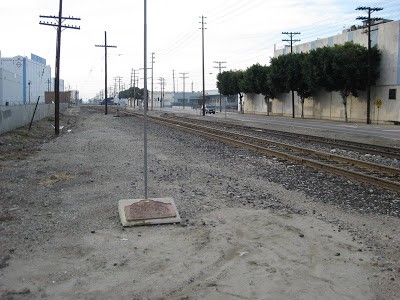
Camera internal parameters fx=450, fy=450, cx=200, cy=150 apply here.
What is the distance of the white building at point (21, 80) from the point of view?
7019 centimetres

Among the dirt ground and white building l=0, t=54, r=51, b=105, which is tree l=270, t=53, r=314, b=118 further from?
the dirt ground

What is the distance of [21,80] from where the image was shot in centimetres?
8906

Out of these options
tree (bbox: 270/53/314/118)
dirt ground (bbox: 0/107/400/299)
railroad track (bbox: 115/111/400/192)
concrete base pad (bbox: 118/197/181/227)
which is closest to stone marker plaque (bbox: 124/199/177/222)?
concrete base pad (bbox: 118/197/181/227)

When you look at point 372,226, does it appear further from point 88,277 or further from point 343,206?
point 88,277

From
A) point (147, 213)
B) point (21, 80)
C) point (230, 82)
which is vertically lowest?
point (147, 213)

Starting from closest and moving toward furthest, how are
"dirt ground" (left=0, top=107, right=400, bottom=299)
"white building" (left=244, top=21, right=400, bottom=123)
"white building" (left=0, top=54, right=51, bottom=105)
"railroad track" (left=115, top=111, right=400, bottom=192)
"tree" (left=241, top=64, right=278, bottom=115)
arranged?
"dirt ground" (left=0, top=107, right=400, bottom=299) < "railroad track" (left=115, top=111, right=400, bottom=192) < "white building" (left=244, top=21, right=400, bottom=123) < "tree" (left=241, top=64, right=278, bottom=115) < "white building" (left=0, top=54, right=51, bottom=105)

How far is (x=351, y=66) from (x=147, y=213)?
139 ft

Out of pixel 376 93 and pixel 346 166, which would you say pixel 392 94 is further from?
pixel 346 166

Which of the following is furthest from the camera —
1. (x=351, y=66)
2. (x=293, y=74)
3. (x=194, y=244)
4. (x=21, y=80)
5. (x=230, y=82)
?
(x=21, y=80)

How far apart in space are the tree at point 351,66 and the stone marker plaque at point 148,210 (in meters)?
41.8

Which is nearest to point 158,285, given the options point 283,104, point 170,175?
point 170,175

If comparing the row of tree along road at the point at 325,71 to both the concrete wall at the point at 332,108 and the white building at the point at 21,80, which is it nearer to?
the concrete wall at the point at 332,108

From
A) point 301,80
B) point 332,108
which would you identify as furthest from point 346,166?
point 301,80

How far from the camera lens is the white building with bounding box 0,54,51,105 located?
7019 cm
